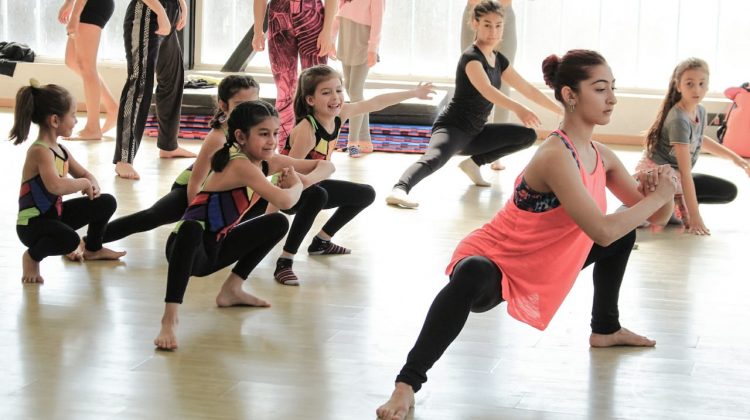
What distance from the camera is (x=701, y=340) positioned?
326 centimetres

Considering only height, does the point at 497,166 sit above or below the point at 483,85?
below

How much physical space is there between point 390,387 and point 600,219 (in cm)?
68

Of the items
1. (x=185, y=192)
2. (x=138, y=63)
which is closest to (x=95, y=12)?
(x=138, y=63)

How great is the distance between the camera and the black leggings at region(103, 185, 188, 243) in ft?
13.6

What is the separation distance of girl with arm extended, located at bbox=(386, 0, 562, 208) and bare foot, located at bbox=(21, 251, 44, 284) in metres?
2.10

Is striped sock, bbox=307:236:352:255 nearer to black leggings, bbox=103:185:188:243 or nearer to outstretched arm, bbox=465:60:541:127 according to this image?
black leggings, bbox=103:185:188:243

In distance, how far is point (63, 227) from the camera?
3.77 meters

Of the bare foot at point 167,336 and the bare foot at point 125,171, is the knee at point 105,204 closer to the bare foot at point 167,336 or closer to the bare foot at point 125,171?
the bare foot at point 167,336

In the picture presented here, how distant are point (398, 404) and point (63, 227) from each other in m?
1.72

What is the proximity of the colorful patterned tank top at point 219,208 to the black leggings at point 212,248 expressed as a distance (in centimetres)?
4

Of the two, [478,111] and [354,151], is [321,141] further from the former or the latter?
[354,151]

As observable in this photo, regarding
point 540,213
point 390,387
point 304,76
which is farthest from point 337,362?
point 304,76

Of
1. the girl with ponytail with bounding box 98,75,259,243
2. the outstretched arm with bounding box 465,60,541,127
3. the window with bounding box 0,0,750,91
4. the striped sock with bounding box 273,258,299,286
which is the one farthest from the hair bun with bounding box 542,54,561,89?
the window with bounding box 0,0,750,91

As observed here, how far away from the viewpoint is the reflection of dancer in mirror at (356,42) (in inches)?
275
